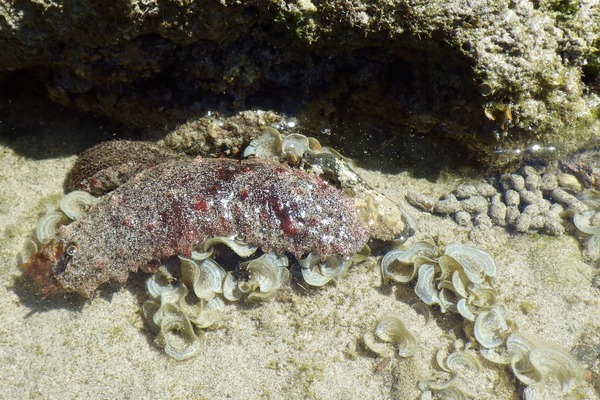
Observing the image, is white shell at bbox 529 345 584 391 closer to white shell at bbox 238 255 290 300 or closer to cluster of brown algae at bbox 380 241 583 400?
cluster of brown algae at bbox 380 241 583 400

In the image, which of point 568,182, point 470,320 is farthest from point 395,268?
point 568,182

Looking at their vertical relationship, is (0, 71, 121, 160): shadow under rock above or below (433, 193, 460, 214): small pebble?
above

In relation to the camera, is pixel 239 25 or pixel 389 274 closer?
pixel 239 25

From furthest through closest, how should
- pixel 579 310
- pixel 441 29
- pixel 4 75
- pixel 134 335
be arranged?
pixel 4 75
pixel 579 310
pixel 134 335
pixel 441 29

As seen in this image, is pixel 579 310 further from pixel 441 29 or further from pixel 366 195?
pixel 441 29

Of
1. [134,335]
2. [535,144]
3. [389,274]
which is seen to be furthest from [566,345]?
[134,335]

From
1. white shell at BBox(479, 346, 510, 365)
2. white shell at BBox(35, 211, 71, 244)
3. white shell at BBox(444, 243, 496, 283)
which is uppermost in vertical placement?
white shell at BBox(35, 211, 71, 244)

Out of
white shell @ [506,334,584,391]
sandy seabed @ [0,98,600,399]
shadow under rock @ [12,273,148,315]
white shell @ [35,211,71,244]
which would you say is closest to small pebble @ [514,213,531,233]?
sandy seabed @ [0,98,600,399]
